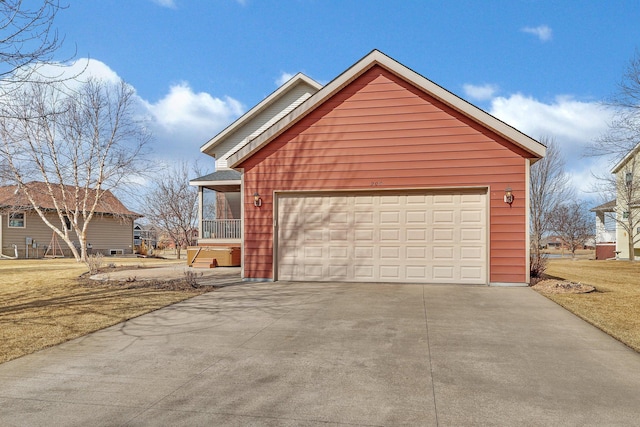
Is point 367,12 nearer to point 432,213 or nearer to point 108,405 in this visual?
point 432,213

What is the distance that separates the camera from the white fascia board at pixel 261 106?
57.3 ft

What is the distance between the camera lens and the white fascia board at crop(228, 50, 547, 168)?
9555 millimetres

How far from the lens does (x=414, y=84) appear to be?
33.7 ft

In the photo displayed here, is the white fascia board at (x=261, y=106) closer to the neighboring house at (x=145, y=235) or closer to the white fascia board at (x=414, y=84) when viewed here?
the white fascia board at (x=414, y=84)

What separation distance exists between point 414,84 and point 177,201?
2457 cm

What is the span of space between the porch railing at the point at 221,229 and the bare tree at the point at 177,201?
14.2m

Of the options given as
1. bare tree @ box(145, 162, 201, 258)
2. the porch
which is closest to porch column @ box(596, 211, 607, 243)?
the porch

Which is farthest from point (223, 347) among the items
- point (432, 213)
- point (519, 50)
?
point (519, 50)

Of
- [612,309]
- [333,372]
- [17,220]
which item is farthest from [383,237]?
[17,220]

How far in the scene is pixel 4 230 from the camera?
26.8m

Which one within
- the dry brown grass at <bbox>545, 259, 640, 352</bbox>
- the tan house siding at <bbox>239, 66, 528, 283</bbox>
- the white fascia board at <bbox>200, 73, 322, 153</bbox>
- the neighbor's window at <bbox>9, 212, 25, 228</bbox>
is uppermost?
the white fascia board at <bbox>200, 73, 322, 153</bbox>

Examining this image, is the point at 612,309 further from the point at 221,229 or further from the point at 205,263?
the point at 221,229

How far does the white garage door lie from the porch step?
5.76 meters

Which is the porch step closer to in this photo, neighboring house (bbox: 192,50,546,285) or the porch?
the porch
